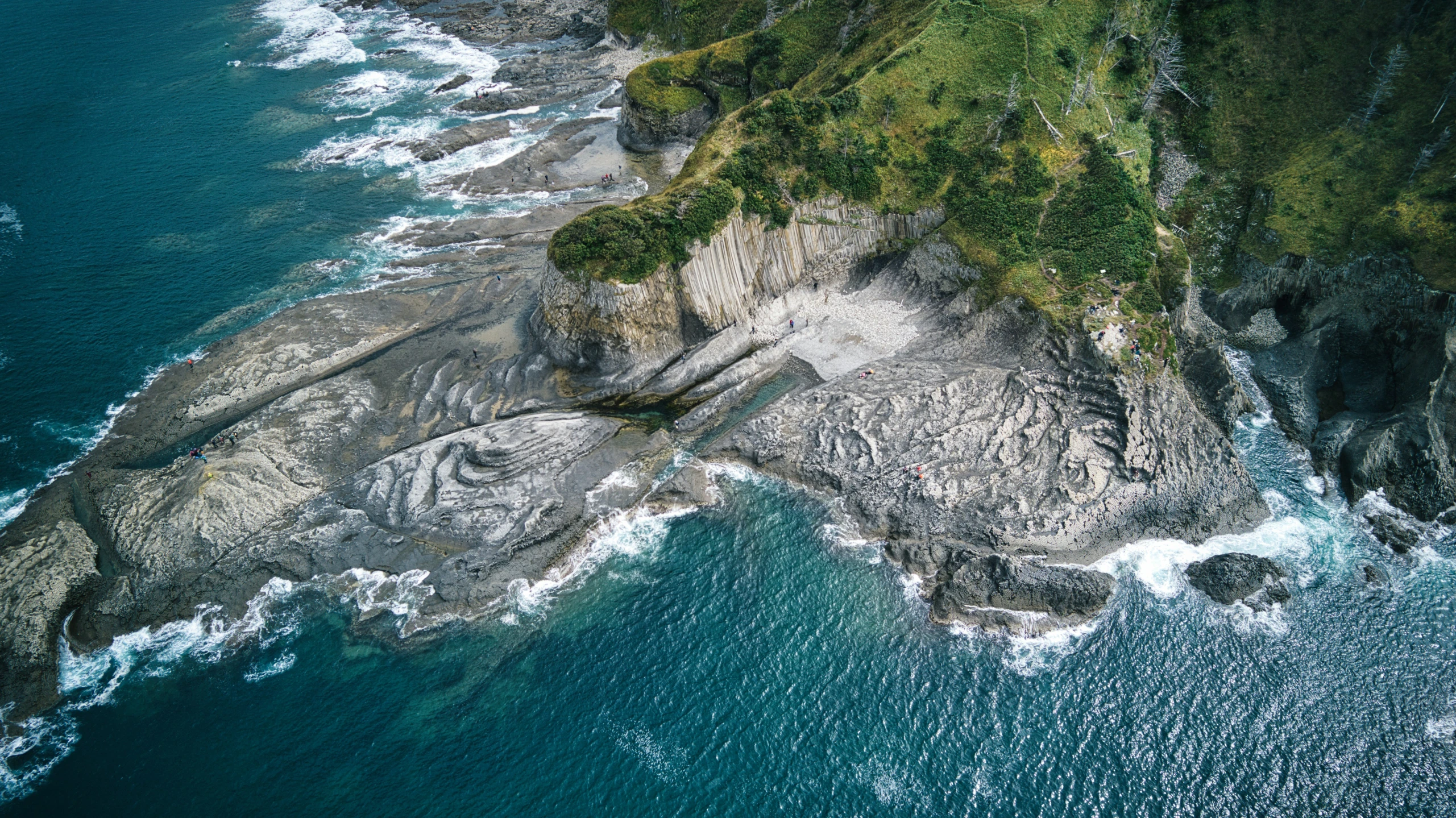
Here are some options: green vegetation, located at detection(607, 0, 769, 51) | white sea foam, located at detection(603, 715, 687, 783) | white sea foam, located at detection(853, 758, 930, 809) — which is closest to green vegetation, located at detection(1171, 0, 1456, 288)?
green vegetation, located at detection(607, 0, 769, 51)

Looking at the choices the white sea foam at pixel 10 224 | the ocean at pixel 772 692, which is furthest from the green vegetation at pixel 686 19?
the white sea foam at pixel 10 224

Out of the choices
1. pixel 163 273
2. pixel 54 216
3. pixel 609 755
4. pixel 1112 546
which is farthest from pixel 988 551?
pixel 54 216

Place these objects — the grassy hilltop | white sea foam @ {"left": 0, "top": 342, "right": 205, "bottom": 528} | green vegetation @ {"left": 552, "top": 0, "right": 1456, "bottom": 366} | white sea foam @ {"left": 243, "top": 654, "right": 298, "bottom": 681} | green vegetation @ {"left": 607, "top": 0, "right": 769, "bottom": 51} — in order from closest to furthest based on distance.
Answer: white sea foam @ {"left": 243, "top": 654, "right": 298, "bottom": 681} < white sea foam @ {"left": 0, "top": 342, "right": 205, "bottom": 528} < green vegetation @ {"left": 552, "top": 0, "right": 1456, "bottom": 366} < the grassy hilltop < green vegetation @ {"left": 607, "top": 0, "right": 769, "bottom": 51}

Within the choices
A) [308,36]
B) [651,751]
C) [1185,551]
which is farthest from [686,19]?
[651,751]

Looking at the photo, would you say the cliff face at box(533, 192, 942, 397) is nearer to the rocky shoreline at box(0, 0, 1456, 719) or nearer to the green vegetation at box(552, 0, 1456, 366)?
the rocky shoreline at box(0, 0, 1456, 719)

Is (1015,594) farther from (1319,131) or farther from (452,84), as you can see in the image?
(452,84)

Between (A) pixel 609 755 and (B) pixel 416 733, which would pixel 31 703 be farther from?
(A) pixel 609 755
